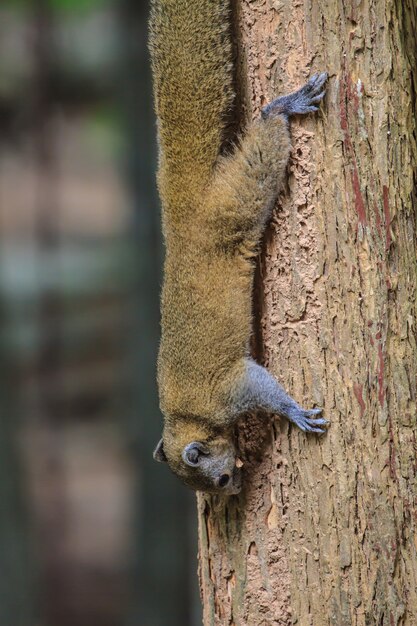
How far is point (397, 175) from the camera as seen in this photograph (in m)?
3.88

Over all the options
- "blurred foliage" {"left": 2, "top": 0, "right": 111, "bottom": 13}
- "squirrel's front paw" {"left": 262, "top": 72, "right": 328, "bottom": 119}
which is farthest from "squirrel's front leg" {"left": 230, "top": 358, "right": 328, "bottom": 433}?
"blurred foliage" {"left": 2, "top": 0, "right": 111, "bottom": 13}

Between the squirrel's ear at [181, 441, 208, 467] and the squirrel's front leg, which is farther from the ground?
the squirrel's front leg

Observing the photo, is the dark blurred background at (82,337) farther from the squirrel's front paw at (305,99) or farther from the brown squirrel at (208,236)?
the squirrel's front paw at (305,99)

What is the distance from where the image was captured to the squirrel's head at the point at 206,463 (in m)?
4.29

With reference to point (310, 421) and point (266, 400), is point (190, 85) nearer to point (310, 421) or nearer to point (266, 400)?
point (266, 400)

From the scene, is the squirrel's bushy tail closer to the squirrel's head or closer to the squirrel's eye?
the squirrel's head

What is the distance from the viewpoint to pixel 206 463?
4406 mm

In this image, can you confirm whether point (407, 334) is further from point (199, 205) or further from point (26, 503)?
point (26, 503)

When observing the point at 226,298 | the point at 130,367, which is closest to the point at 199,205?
the point at 226,298

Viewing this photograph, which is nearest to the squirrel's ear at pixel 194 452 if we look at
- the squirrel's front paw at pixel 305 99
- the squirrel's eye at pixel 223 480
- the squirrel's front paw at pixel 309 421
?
the squirrel's eye at pixel 223 480

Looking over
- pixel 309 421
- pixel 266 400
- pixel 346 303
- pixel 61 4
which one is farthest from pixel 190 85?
pixel 61 4

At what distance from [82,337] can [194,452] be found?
13899mm

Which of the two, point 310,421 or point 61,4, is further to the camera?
point 61,4

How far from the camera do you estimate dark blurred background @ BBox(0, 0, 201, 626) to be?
8.89 meters
